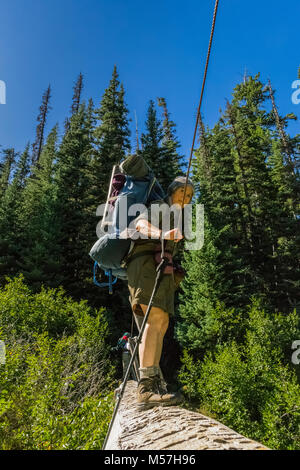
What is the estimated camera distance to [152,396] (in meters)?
2.02

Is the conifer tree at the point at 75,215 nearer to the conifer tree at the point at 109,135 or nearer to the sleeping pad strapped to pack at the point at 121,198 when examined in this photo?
the conifer tree at the point at 109,135

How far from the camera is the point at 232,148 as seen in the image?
1135 inches

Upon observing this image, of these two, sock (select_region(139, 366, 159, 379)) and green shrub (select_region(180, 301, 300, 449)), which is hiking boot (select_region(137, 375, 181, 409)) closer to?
sock (select_region(139, 366, 159, 379))

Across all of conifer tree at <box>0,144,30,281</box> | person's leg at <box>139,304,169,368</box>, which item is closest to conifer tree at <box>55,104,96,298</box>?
conifer tree at <box>0,144,30,281</box>

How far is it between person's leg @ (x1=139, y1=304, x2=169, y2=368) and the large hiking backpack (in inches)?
25.2

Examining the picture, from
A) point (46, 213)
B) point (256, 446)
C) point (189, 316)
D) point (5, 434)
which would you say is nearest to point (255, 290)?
point (189, 316)

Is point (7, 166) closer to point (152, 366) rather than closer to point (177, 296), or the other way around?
point (177, 296)

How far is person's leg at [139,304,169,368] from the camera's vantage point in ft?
6.94

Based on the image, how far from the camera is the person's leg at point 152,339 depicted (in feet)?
6.94

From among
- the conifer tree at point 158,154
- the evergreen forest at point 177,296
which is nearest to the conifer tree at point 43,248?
the evergreen forest at point 177,296

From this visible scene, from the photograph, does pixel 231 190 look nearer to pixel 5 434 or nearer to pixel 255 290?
pixel 255 290

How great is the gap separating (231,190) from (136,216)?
23288 millimetres

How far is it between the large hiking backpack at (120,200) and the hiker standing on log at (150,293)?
14cm
